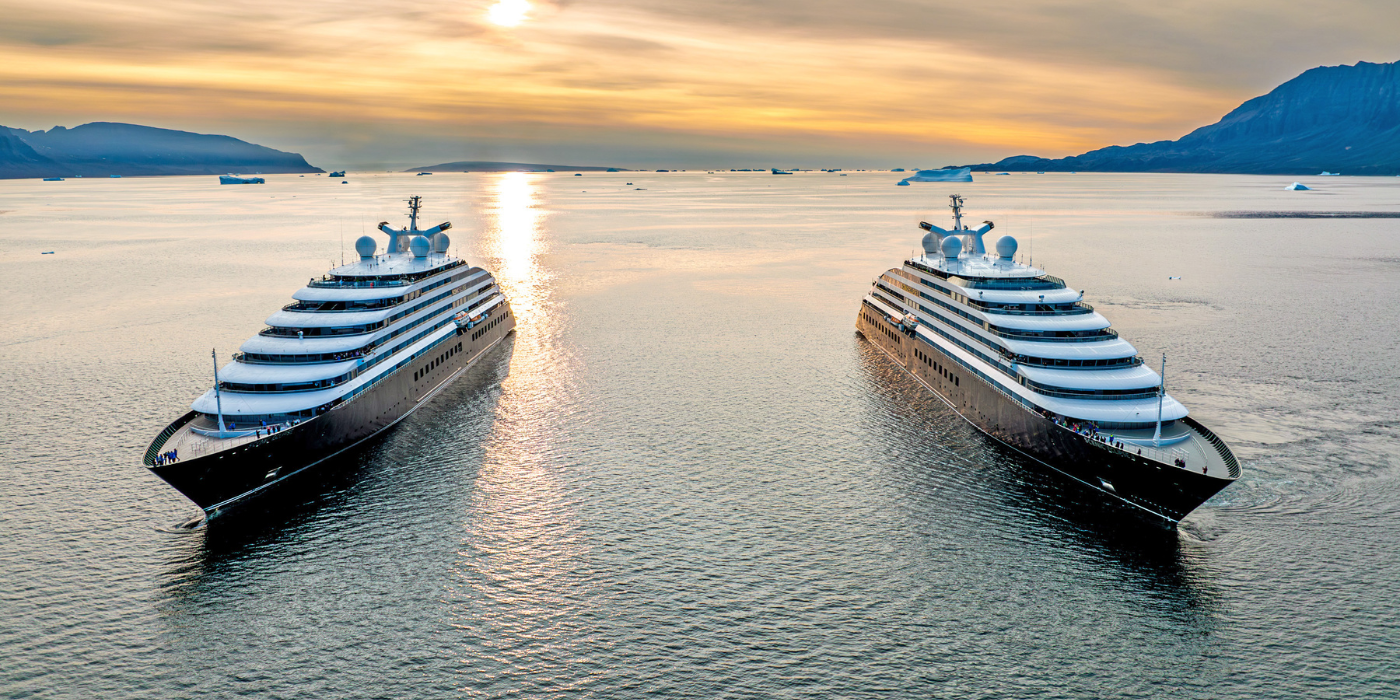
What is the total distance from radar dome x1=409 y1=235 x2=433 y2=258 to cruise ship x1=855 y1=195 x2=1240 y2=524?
47.1 metres

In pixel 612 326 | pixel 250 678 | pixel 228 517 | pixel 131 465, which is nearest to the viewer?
pixel 250 678

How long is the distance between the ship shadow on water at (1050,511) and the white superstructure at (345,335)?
38.0 meters

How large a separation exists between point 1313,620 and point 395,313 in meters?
61.8

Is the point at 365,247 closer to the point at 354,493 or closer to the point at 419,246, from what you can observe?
the point at 419,246

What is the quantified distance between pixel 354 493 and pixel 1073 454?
4191 cm

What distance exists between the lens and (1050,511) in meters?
45.2

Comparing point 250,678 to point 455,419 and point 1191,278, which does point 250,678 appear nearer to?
point 455,419

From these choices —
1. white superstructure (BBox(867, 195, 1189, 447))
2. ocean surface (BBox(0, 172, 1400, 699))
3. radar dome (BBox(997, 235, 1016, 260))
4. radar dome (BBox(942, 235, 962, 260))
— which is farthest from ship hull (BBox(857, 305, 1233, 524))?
radar dome (BBox(997, 235, 1016, 260))

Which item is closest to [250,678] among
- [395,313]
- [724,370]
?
[395,313]

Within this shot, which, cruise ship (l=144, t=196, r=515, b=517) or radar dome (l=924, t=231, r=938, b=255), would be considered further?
radar dome (l=924, t=231, r=938, b=255)

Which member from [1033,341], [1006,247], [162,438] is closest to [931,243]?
[1006,247]

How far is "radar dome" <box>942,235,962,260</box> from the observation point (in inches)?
3063

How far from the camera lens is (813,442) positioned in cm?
5606

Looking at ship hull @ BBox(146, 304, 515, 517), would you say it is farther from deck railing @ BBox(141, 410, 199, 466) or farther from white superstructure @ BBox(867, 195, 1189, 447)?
white superstructure @ BBox(867, 195, 1189, 447)
